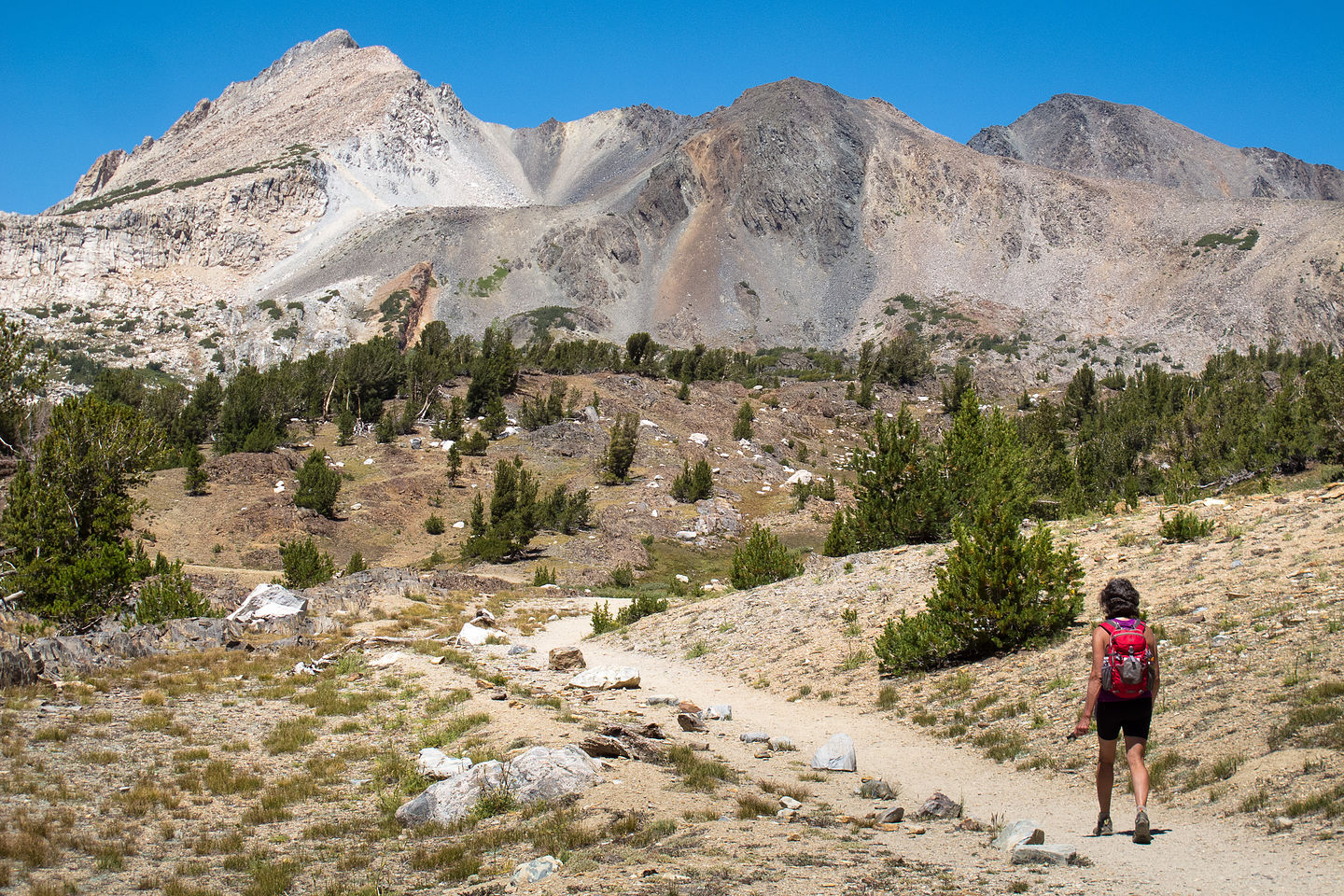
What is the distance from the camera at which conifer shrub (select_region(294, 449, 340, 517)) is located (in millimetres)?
38031

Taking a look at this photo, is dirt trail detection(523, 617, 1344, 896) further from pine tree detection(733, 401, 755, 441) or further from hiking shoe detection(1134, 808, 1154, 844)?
pine tree detection(733, 401, 755, 441)

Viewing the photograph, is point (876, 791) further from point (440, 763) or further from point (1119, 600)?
point (440, 763)

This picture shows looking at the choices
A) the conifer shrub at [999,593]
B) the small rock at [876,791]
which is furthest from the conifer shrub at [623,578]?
the small rock at [876,791]

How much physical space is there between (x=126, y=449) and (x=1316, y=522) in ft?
74.2

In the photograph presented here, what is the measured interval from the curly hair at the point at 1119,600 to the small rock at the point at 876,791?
2.60m

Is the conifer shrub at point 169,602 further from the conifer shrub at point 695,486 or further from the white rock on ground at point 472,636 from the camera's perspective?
the conifer shrub at point 695,486

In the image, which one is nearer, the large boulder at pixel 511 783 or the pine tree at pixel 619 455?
the large boulder at pixel 511 783

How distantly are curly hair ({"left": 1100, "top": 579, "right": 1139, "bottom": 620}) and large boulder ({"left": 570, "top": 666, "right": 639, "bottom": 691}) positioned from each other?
346 inches

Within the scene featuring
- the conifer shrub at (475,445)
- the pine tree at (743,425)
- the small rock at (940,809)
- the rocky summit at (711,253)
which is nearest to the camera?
the small rock at (940,809)

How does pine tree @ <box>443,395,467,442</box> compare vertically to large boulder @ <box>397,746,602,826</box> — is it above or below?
above

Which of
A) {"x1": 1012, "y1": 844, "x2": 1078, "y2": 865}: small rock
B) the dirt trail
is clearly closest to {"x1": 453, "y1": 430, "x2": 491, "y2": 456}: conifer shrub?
the dirt trail

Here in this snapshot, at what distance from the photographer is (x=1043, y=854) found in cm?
546

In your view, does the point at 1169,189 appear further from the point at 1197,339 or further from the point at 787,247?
the point at 787,247

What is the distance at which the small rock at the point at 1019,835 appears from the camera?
572 centimetres
